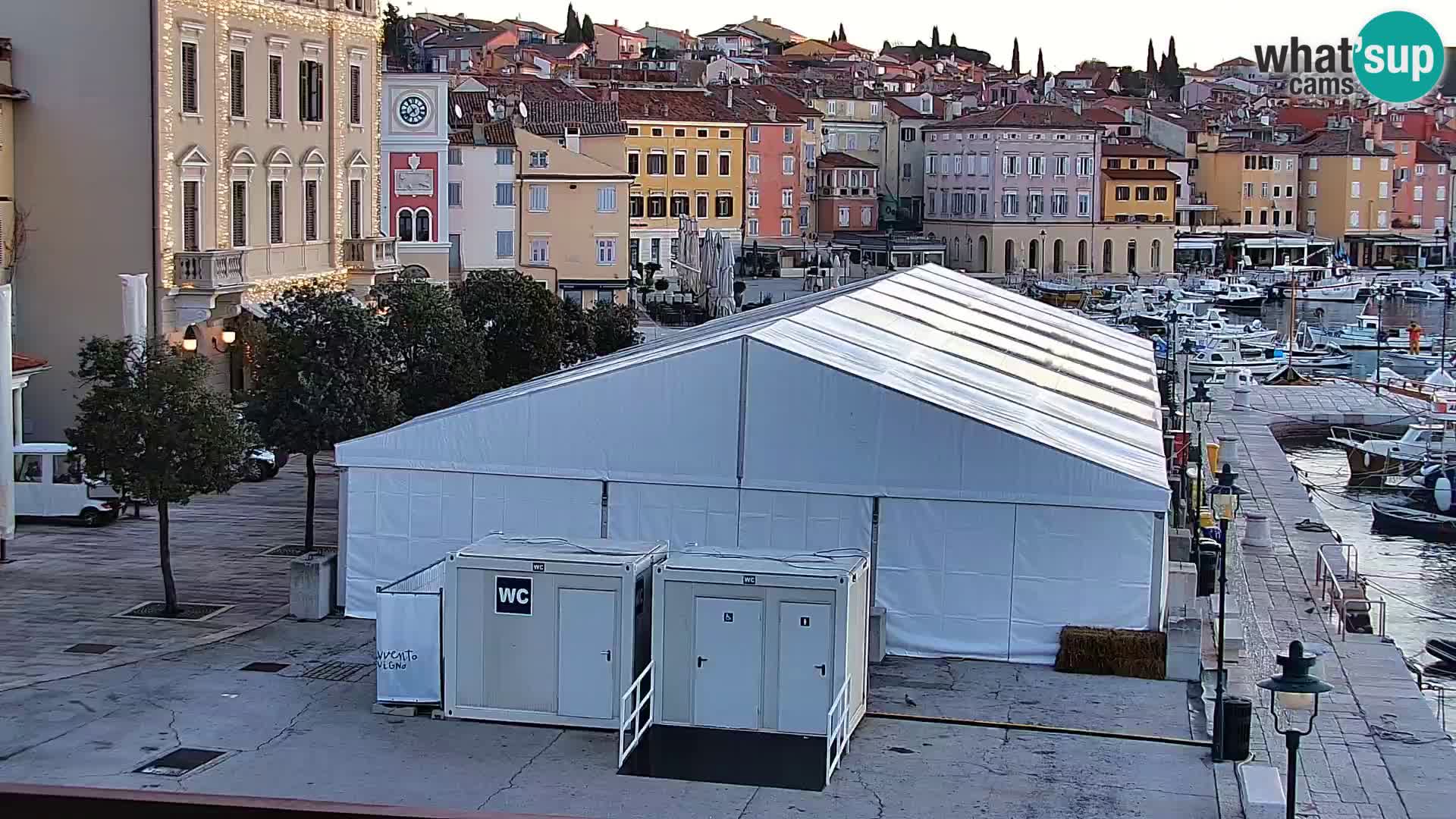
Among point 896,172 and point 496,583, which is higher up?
point 896,172

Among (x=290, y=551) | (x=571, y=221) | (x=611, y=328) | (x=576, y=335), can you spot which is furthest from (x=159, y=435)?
(x=571, y=221)

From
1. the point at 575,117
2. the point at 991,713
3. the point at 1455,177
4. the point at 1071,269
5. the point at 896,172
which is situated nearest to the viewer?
the point at 991,713

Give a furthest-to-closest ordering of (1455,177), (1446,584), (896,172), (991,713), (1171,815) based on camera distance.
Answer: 1. (1455,177)
2. (896,172)
3. (1446,584)
4. (991,713)
5. (1171,815)

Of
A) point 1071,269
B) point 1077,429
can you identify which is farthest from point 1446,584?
point 1071,269

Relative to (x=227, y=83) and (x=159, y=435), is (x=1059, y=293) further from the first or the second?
(x=159, y=435)

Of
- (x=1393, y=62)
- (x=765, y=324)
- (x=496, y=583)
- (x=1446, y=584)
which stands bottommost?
(x=1446, y=584)

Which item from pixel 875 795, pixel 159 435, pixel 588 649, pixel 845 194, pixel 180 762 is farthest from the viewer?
pixel 845 194

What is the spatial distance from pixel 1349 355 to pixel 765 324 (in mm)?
52660

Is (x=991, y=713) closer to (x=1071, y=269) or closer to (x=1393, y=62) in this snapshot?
(x=1393, y=62)

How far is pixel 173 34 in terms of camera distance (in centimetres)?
3036

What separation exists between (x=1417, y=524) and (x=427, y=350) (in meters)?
18.5

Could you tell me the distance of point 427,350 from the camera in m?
26.0

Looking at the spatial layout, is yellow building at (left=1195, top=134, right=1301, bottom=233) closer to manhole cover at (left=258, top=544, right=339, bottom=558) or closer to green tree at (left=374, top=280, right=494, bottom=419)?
green tree at (left=374, top=280, right=494, bottom=419)

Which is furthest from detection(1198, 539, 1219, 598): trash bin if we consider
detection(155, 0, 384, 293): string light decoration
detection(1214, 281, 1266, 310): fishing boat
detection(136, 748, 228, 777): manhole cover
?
detection(1214, 281, 1266, 310): fishing boat
